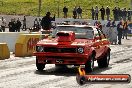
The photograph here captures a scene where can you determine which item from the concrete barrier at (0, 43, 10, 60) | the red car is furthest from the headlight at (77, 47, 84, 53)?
the concrete barrier at (0, 43, 10, 60)

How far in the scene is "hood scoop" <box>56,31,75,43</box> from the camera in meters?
15.4

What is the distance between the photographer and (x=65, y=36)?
610 inches

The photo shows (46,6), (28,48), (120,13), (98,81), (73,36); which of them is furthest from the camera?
(46,6)

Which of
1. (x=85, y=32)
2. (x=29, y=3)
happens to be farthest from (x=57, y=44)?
(x=29, y=3)

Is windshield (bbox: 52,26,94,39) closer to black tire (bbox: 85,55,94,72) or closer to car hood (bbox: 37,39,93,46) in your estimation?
car hood (bbox: 37,39,93,46)

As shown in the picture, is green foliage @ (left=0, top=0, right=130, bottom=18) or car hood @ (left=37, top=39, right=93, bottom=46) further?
green foliage @ (left=0, top=0, right=130, bottom=18)

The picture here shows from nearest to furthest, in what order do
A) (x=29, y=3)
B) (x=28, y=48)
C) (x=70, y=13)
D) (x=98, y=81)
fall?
(x=98, y=81) < (x=28, y=48) < (x=70, y=13) < (x=29, y=3)

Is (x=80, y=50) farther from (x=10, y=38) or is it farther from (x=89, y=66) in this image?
(x=10, y=38)

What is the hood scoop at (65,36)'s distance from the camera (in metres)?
15.4

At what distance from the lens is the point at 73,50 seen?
1502 centimetres

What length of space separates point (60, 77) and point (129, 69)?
3753 mm

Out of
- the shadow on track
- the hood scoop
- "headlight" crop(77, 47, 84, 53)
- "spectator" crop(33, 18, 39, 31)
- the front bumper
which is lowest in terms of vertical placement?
the shadow on track

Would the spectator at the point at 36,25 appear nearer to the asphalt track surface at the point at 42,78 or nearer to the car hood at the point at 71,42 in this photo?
the asphalt track surface at the point at 42,78

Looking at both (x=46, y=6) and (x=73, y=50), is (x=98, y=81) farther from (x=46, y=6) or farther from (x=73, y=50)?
(x=46, y=6)
